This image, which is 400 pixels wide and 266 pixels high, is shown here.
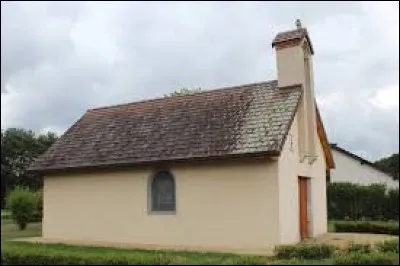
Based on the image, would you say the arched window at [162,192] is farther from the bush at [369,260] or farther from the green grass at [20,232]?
the bush at [369,260]

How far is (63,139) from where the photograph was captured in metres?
26.4

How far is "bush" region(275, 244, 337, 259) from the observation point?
1532cm

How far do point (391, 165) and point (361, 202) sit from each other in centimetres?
1945

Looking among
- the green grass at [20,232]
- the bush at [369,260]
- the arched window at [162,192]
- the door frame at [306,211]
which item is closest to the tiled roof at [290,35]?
the door frame at [306,211]

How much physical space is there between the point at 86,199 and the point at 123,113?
4463 millimetres

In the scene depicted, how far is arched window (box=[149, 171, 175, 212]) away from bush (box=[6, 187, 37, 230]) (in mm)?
10771

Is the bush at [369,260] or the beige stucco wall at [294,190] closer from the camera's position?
the bush at [369,260]

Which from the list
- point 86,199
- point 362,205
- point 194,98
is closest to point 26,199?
point 86,199

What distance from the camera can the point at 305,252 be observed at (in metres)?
15.4

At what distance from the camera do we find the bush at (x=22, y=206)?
30219 mm

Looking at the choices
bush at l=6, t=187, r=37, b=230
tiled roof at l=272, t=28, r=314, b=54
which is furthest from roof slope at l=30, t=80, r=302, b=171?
bush at l=6, t=187, r=37, b=230

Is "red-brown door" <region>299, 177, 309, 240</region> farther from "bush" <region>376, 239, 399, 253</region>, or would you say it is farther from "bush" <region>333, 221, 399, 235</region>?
"bush" <region>376, 239, 399, 253</region>

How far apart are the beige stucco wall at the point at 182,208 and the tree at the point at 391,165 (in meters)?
29.5

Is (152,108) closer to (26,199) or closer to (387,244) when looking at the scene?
(26,199)
